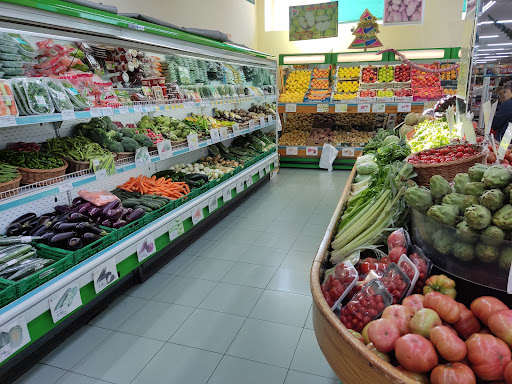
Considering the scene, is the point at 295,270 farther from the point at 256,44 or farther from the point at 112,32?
the point at 256,44

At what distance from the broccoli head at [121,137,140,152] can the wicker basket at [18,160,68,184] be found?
0.70 m

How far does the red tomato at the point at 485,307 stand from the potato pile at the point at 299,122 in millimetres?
7150

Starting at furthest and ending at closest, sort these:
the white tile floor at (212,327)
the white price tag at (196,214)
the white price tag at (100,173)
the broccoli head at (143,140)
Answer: the white price tag at (196,214), the broccoli head at (143,140), the white price tag at (100,173), the white tile floor at (212,327)

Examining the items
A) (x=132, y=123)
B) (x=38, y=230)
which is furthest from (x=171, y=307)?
(x=132, y=123)

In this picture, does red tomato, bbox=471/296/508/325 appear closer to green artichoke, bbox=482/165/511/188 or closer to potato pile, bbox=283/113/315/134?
green artichoke, bbox=482/165/511/188

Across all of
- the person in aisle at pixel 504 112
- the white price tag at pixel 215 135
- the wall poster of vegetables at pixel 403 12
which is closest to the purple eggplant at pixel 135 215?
the white price tag at pixel 215 135

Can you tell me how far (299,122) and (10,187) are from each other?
667 centimetres

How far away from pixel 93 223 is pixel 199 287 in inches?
40.6

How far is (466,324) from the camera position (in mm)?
1146

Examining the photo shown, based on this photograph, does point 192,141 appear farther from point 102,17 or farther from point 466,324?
point 466,324

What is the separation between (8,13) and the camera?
185 centimetres

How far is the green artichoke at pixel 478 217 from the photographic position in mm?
1250

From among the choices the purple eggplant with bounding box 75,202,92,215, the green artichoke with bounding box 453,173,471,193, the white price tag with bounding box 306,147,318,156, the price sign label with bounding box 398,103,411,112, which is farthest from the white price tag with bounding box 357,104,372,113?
the green artichoke with bounding box 453,173,471,193

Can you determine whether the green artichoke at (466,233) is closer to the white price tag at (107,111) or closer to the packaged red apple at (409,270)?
the packaged red apple at (409,270)
